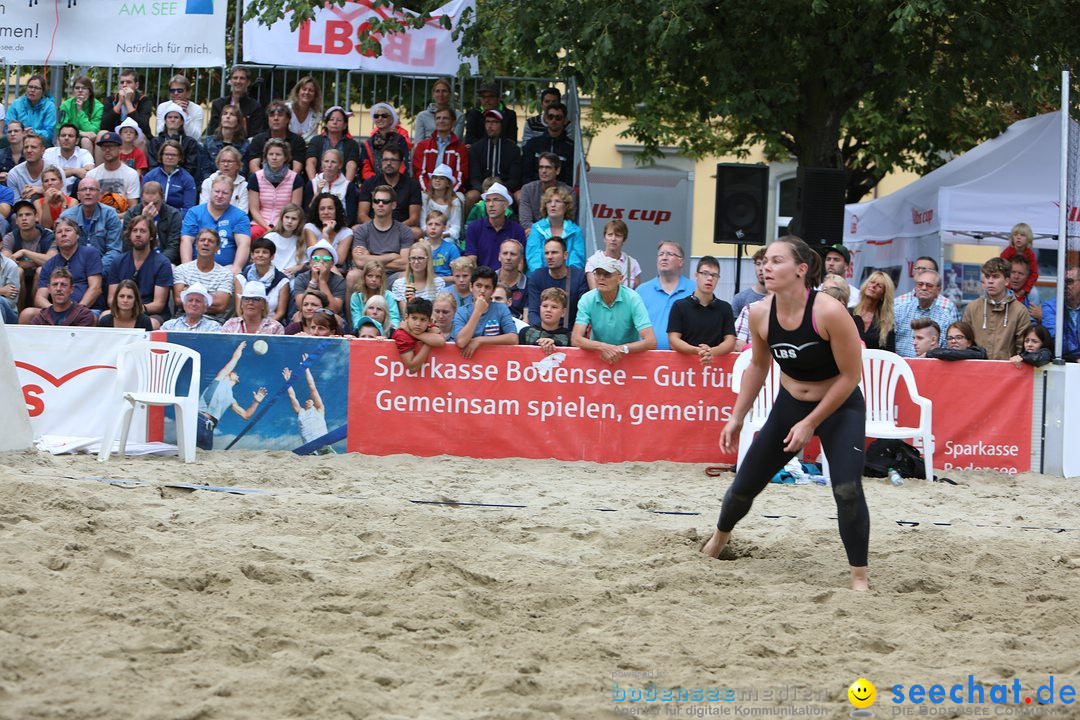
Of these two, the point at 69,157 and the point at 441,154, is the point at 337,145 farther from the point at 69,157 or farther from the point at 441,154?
the point at 69,157

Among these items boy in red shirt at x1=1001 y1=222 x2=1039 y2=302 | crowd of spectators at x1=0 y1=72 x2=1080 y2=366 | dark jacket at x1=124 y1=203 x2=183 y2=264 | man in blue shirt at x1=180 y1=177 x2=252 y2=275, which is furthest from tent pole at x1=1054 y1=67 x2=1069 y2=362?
dark jacket at x1=124 y1=203 x2=183 y2=264

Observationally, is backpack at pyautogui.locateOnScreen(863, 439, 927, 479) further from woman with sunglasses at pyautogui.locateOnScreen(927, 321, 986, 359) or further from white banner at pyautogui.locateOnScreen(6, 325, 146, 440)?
white banner at pyautogui.locateOnScreen(6, 325, 146, 440)

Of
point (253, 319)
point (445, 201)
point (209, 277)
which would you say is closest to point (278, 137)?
point (445, 201)

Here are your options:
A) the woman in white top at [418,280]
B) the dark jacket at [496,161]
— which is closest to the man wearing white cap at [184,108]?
the dark jacket at [496,161]

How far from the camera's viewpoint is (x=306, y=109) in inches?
559

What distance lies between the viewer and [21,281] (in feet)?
39.4

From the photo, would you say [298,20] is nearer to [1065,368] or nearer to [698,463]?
[698,463]

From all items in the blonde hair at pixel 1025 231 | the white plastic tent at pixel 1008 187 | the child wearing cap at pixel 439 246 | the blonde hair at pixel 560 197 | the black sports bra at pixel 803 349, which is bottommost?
the black sports bra at pixel 803 349

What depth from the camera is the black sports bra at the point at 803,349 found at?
20.2 ft

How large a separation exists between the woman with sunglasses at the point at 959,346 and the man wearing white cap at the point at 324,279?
5.23 metres

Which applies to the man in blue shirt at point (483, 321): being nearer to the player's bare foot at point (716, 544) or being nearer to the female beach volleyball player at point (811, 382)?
the player's bare foot at point (716, 544)

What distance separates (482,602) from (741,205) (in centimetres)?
826

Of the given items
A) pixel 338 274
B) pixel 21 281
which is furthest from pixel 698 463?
pixel 21 281

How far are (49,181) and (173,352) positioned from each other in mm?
3674
